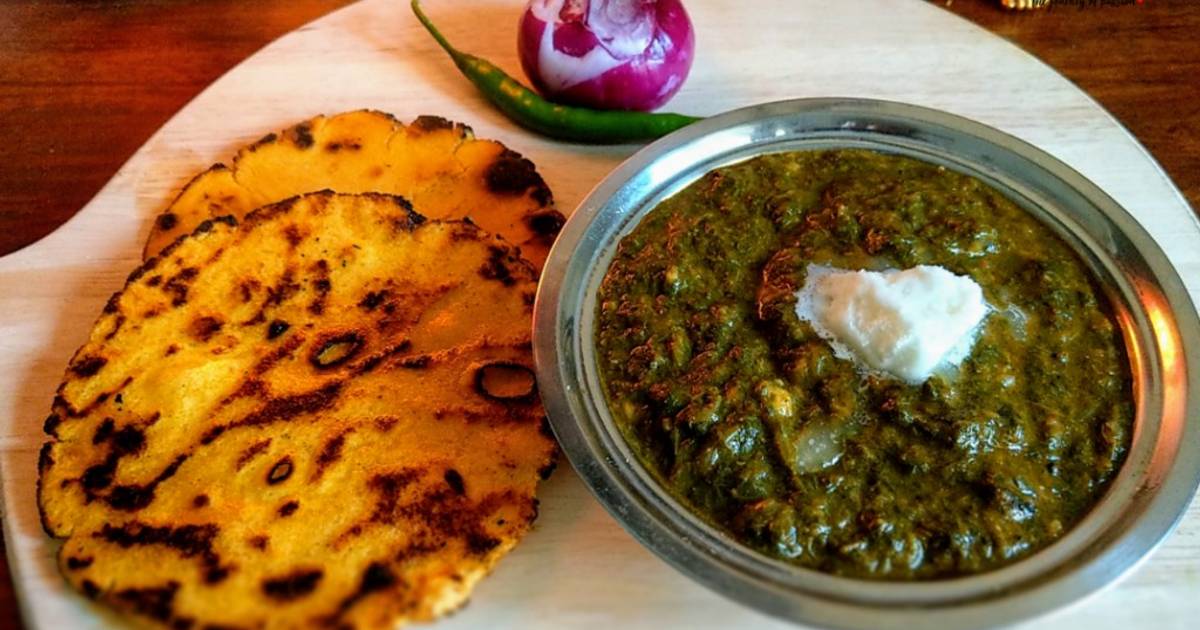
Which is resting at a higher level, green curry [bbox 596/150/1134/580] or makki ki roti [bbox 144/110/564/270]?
green curry [bbox 596/150/1134/580]

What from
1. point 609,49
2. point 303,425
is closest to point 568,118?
point 609,49

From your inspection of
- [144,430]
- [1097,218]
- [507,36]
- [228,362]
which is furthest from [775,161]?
[144,430]

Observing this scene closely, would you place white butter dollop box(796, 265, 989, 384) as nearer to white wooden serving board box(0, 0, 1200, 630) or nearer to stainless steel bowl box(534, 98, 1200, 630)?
stainless steel bowl box(534, 98, 1200, 630)

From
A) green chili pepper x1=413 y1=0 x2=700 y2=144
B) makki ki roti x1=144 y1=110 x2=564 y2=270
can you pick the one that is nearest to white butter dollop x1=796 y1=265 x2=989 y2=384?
makki ki roti x1=144 y1=110 x2=564 y2=270

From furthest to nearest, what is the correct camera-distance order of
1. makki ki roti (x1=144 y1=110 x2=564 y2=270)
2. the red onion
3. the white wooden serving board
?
the red onion
makki ki roti (x1=144 y1=110 x2=564 y2=270)
the white wooden serving board

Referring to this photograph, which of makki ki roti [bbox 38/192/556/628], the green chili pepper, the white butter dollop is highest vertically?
the white butter dollop

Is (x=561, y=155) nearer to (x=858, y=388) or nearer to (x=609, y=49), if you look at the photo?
(x=609, y=49)

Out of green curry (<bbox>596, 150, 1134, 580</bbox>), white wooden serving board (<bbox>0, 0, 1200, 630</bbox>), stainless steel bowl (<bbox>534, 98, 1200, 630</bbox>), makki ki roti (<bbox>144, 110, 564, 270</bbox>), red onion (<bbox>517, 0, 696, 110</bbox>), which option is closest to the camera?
stainless steel bowl (<bbox>534, 98, 1200, 630</bbox>)
